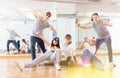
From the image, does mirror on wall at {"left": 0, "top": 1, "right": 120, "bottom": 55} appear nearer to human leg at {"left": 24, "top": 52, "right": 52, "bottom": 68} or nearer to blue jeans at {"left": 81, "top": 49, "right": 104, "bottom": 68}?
blue jeans at {"left": 81, "top": 49, "right": 104, "bottom": 68}

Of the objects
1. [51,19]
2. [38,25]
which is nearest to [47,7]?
[51,19]

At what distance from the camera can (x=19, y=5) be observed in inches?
281

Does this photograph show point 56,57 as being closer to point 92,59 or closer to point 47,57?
point 47,57

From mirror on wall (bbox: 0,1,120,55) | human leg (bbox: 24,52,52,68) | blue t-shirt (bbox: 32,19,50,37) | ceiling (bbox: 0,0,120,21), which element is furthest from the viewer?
mirror on wall (bbox: 0,1,120,55)

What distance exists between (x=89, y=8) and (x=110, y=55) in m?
3.68

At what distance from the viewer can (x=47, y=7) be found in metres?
7.17

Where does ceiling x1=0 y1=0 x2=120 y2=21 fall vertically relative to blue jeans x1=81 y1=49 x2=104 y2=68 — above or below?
above

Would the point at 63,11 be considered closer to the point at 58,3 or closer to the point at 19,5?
the point at 58,3

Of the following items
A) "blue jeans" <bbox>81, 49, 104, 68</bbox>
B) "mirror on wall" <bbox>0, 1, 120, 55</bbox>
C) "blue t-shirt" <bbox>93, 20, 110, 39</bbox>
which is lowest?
"blue jeans" <bbox>81, 49, 104, 68</bbox>

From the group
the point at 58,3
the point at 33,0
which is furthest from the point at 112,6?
the point at 33,0

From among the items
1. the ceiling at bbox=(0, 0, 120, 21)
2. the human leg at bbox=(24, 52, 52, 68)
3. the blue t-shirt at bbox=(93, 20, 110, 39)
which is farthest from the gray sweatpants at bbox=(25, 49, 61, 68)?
the ceiling at bbox=(0, 0, 120, 21)

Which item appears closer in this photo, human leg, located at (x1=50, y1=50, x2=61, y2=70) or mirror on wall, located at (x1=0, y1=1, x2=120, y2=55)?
human leg, located at (x1=50, y1=50, x2=61, y2=70)

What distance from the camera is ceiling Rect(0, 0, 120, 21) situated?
22.7ft

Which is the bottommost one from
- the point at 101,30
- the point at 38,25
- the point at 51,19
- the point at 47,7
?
the point at 101,30
